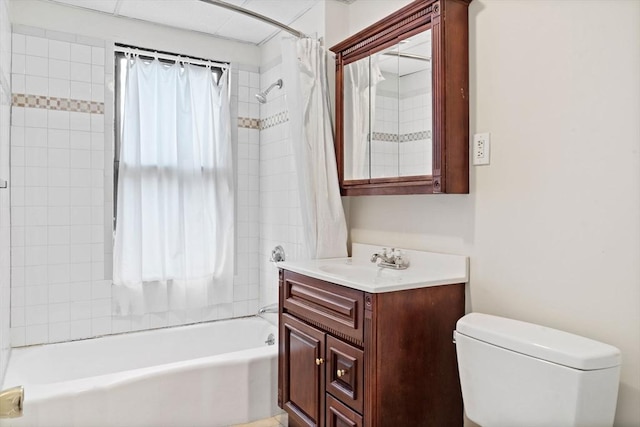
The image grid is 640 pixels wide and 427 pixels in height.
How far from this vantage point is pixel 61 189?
8.70 ft

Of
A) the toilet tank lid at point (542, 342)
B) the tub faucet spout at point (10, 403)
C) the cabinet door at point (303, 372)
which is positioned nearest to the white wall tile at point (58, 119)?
the cabinet door at point (303, 372)

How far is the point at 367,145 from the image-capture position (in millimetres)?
2248

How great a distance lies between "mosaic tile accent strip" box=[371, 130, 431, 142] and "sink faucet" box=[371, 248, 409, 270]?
53cm

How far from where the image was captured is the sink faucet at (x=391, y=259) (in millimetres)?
2041

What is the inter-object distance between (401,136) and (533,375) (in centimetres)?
116

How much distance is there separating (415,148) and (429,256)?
1.61 feet

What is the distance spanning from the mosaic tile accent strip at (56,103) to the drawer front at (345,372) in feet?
6.84

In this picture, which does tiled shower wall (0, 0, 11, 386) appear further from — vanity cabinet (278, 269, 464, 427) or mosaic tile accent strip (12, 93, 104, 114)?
vanity cabinet (278, 269, 464, 427)

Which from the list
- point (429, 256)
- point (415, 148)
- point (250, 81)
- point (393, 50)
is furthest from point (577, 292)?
point (250, 81)

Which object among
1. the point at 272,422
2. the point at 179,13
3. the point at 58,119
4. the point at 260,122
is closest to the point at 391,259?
the point at 272,422

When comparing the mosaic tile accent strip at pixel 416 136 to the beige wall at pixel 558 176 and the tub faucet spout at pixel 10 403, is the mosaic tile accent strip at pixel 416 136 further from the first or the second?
the tub faucet spout at pixel 10 403

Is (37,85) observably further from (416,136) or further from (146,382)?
(416,136)

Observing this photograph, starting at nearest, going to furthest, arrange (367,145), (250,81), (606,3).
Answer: (606,3), (367,145), (250,81)

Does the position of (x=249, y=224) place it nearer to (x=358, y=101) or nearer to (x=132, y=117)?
(x=132, y=117)
